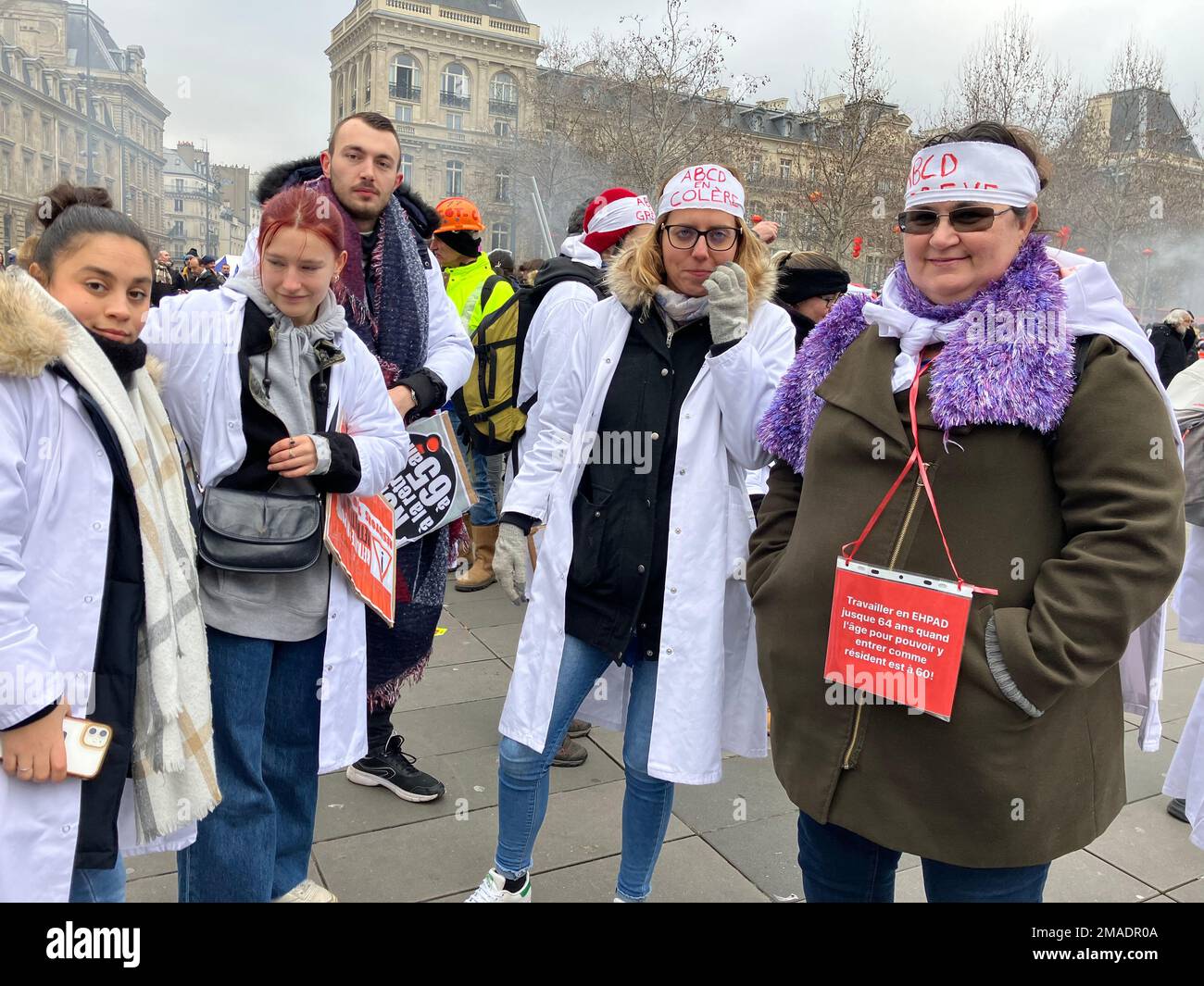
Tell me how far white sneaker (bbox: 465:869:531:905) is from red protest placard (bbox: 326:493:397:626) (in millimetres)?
780

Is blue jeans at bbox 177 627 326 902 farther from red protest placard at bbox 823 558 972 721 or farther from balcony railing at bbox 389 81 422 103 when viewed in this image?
balcony railing at bbox 389 81 422 103

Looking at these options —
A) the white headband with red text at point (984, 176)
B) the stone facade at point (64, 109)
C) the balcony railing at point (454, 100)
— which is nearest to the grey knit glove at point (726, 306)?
the white headband with red text at point (984, 176)

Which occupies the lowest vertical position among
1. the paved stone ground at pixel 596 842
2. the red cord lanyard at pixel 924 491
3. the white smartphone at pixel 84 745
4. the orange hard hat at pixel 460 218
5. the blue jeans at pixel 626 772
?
the paved stone ground at pixel 596 842

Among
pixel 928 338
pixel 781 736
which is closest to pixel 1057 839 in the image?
pixel 781 736

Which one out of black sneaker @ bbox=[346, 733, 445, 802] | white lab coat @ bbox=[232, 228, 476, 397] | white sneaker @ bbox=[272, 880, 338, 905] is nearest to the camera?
white sneaker @ bbox=[272, 880, 338, 905]

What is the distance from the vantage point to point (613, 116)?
24.2m

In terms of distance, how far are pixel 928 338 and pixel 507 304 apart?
3661 millimetres

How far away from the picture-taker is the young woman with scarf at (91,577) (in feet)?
5.55

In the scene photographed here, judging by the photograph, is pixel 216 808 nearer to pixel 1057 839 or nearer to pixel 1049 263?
pixel 1057 839

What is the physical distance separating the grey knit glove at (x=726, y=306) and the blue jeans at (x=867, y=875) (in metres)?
1.17

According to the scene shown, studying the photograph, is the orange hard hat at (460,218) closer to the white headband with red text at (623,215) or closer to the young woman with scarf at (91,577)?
the white headband with red text at (623,215)

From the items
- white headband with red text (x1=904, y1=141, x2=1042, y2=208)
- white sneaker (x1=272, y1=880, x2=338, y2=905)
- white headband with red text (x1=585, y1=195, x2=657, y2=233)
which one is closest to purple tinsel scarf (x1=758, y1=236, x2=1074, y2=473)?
white headband with red text (x1=904, y1=141, x2=1042, y2=208)

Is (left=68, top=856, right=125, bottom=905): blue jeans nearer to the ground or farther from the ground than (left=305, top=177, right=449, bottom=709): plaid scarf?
nearer to the ground

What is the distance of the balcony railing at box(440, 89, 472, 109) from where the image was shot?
51656 millimetres
